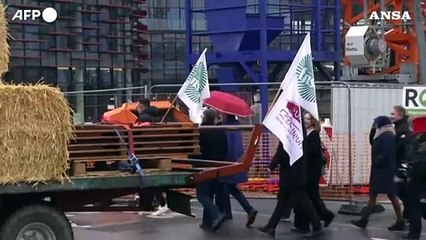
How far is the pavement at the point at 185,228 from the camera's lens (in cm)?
1240

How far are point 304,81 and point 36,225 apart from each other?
158 inches

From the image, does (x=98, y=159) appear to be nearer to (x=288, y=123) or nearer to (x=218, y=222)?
(x=288, y=123)

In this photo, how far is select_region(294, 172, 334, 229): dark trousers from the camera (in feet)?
41.3

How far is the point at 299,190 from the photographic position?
476 inches

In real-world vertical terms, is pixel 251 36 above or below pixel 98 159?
above

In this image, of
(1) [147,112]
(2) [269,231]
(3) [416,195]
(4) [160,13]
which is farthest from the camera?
(4) [160,13]

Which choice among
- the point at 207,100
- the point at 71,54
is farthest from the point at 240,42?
the point at 71,54

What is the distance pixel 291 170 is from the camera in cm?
1198

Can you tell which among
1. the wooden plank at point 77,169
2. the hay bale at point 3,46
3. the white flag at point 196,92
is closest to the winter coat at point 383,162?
the white flag at point 196,92

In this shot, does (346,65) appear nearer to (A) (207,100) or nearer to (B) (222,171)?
(A) (207,100)

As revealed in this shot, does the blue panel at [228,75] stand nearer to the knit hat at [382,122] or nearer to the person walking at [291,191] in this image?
the knit hat at [382,122]

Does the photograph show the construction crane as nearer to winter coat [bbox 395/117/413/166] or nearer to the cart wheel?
winter coat [bbox 395/117/413/166]

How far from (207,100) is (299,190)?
1938 millimetres

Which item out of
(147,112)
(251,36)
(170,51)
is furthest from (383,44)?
(170,51)
